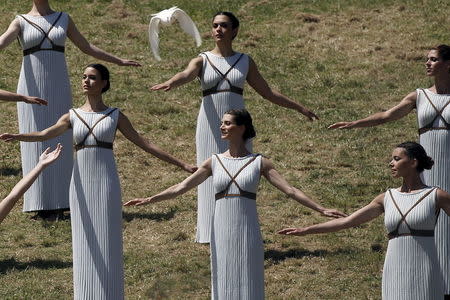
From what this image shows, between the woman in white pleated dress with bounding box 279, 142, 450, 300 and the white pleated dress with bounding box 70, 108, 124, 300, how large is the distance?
2.16 m

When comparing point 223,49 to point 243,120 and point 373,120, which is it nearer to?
point 373,120

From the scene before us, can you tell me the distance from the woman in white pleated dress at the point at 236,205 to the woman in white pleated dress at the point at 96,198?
33.1 inches

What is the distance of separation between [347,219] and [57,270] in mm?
3968

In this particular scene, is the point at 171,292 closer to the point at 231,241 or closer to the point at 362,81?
the point at 231,241

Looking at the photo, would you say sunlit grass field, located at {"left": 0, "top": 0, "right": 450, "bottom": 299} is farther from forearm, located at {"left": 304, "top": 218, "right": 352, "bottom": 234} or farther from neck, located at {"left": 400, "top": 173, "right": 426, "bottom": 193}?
neck, located at {"left": 400, "top": 173, "right": 426, "bottom": 193}

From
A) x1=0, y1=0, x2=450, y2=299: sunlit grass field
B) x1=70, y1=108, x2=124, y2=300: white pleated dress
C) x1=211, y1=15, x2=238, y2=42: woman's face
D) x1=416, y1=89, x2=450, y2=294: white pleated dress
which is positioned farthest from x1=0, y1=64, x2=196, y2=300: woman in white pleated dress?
x1=416, y1=89, x2=450, y2=294: white pleated dress

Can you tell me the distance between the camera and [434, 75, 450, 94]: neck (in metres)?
16.1

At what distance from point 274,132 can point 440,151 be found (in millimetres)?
5417

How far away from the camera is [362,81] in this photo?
75.5 feet

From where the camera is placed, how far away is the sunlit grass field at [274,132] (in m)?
16.7

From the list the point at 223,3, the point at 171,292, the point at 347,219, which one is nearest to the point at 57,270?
the point at 171,292

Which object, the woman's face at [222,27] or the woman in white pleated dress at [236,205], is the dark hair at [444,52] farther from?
the woman in white pleated dress at [236,205]

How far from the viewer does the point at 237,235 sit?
14.6 meters

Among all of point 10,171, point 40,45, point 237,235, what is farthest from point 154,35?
point 10,171
